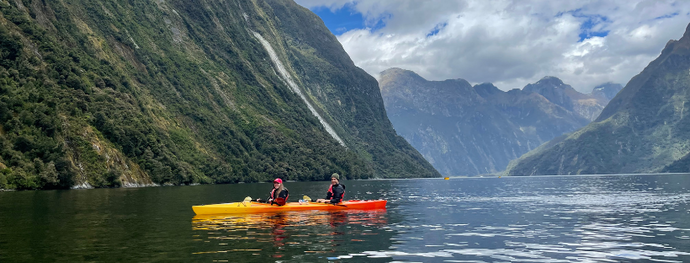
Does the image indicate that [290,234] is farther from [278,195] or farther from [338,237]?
[278,195]

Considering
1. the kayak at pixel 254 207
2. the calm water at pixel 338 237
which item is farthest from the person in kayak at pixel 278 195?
the calm water at pixel 338 237

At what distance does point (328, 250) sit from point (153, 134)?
130m

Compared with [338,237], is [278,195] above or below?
above

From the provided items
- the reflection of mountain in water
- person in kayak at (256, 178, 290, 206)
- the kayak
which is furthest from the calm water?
person in kayak at (256, 178, 290, 206)

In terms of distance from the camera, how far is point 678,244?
26.6m

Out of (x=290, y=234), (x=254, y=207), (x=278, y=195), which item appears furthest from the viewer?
(x=278, y=195)

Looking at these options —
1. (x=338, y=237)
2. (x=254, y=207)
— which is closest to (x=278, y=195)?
(x=254, y=207)

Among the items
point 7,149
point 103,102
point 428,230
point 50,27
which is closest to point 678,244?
point 428,230

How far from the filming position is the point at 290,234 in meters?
30.6

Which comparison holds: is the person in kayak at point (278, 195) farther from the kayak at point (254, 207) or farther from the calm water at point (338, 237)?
the calm water at point (338, 237)

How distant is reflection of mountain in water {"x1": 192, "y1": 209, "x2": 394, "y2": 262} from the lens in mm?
23969

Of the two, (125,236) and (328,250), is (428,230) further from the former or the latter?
(125,236)

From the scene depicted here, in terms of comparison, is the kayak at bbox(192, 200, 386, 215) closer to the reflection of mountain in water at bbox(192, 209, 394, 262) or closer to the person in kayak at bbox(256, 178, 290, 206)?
the person in kayak at bbox(256, 178, 290, 206)

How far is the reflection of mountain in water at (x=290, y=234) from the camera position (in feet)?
78.6
